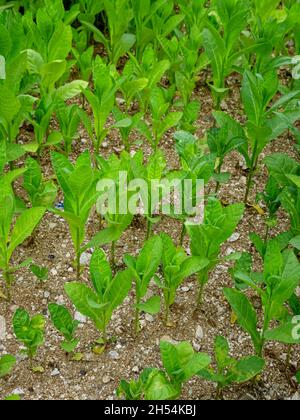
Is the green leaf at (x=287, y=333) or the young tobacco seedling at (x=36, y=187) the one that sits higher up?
the young tobacco seedling at (x=36, y=187)

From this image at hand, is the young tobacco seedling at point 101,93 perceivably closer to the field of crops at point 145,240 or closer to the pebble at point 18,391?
the field of crops at point 145,240

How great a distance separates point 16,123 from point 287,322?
1.61 meters

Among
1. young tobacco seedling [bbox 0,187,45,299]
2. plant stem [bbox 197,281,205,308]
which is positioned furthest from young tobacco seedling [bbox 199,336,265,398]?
young tobacco seedling [bbox 0,187,45,299]

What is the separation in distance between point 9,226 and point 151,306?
655 millimetres

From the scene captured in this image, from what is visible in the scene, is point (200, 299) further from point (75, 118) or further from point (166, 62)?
point (166, 62)

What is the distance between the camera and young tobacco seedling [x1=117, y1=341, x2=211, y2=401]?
2264 mm

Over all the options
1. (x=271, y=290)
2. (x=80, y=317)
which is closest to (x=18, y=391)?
(x=80, y=317)

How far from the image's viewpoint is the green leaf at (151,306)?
2494 mm

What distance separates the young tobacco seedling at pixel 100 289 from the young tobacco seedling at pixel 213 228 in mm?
325

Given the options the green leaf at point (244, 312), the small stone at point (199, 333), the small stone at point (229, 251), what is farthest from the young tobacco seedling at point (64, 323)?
the small stone at point (229, 251)

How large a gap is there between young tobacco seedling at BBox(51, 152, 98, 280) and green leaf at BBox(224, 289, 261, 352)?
2.20ft

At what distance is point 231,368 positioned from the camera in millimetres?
2424

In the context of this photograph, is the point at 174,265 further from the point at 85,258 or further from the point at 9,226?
the point at 9,226
